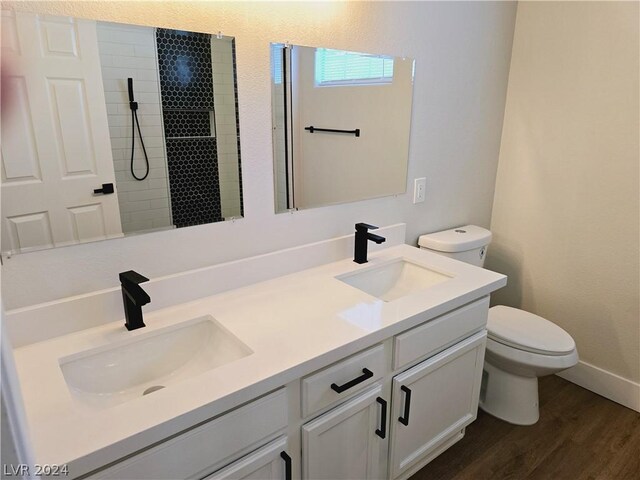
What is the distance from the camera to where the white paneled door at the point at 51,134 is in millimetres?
992

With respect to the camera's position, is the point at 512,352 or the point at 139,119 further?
the point at 512,352

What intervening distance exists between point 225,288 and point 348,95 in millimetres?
892

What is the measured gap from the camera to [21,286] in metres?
1.10

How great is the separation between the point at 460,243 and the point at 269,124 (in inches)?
43.6

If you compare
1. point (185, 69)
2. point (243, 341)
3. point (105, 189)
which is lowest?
point (243, 341)

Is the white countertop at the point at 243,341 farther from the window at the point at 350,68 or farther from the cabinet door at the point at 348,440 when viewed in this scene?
the window at the point at 350,68

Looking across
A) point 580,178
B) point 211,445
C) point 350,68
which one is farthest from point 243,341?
point 580,178

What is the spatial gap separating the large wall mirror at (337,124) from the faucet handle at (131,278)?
1.86ft

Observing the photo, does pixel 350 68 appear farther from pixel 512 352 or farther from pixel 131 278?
pixel 512 352

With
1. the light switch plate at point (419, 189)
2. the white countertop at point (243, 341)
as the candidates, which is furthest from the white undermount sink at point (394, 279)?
the light switch plate at point (419, 189)

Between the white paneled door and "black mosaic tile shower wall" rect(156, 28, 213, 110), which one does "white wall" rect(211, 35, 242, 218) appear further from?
the white paneled door

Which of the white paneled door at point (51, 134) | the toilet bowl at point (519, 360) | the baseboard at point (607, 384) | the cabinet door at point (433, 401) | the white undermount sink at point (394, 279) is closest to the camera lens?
the white paneled door at point (51, 134)

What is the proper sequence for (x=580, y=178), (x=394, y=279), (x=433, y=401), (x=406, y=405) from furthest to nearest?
(x=580, y=178) < (x=394, y=279) < (x=433, y=401) < (x=406, y=405)

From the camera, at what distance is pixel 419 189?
6.68ft
